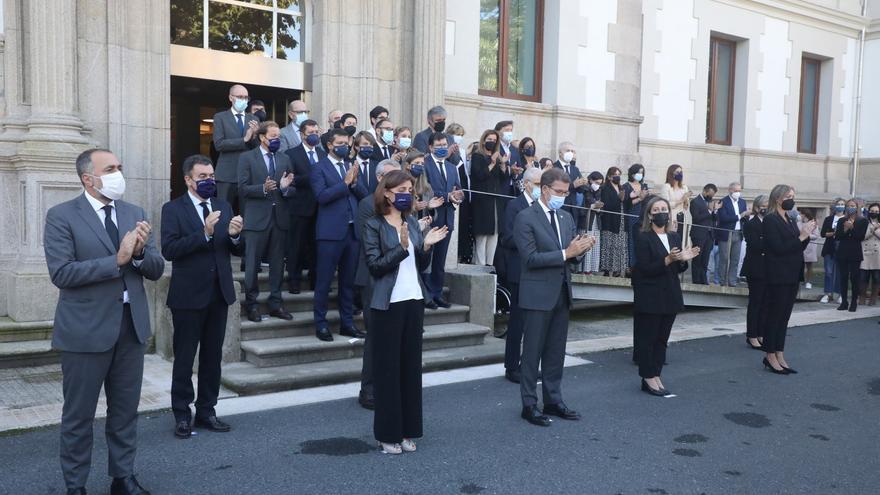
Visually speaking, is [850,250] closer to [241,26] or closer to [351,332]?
[351,332]

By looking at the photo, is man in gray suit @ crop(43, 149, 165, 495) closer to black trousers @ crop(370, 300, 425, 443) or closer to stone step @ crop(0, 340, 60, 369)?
black trousers @ crop(370, 300, 425, 443)

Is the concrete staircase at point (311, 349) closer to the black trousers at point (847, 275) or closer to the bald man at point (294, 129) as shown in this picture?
the bald man at point (294, 129)

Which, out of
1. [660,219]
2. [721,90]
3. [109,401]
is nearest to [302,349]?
[109,401]

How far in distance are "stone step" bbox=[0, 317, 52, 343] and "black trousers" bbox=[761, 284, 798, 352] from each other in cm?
760

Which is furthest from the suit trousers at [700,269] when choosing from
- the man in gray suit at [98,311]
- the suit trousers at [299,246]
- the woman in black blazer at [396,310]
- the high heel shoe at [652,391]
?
the man in gray suit at [98,311]

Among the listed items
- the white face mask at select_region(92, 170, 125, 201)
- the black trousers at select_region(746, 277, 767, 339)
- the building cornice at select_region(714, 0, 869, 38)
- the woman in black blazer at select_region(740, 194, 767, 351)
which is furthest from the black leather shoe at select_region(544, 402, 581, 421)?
the building cornice at select_region(714, 0, 869, 38)

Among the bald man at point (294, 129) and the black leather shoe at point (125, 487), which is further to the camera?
the bald man at point (294, 129)

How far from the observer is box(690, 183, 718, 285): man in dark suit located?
13344 millimetres

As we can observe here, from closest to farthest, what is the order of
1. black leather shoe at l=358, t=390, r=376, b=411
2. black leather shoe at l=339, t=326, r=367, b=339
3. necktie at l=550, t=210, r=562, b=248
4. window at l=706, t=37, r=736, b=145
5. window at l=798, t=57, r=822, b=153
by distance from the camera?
1. necktie at l=550, t=210, r=562, b=248
2. black leather shoe at l=358, t=390, r=376, b=411
3. black leather shoe at l=339, t=326, r=367, b=339
4. window at l=706, t=37, r=736, b=145
5. window at l=798, t=57, r=822, b=153

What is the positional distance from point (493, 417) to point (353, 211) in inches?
107

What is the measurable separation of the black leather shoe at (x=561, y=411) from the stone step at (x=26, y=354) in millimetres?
4765

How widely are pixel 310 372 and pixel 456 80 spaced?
257 inches

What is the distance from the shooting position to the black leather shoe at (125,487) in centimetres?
445

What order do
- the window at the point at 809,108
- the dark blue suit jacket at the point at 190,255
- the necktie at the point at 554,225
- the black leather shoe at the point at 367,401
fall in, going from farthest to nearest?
the window at the point at 809,108
the black leather shoe at the point at 367,401
the necktie at the point at 554,225
the dark blue suit jacket at the point at 190,255
